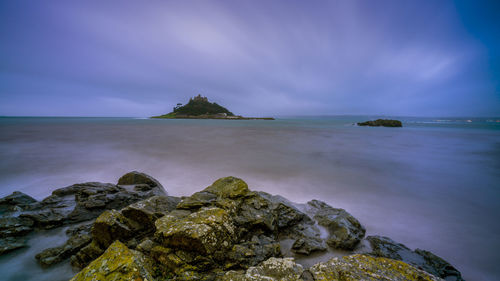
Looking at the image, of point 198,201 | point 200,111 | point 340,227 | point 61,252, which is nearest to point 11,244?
point 61,252

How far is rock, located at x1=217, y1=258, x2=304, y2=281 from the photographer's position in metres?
2.40

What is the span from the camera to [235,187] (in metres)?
4.39

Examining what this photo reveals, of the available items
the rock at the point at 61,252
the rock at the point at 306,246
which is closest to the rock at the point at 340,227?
the rock at the point at 306,246

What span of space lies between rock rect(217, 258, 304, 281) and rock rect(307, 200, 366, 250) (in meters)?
1.78

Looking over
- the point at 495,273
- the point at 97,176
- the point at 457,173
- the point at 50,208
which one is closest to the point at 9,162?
the point at 97,176

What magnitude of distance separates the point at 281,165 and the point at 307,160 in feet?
6.84

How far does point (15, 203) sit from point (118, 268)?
5482 mm

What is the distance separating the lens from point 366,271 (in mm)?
2504

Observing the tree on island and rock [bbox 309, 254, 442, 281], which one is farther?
the tree on island

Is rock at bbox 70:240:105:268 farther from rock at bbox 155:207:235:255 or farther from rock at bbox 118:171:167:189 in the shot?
rock at bbox 118:171:167:189

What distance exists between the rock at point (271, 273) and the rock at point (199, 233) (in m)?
0.46

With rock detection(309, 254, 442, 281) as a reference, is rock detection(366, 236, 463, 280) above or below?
below

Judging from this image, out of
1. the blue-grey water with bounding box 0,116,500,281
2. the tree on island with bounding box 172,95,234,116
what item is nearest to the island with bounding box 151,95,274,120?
the tree on island with bounding box 172,95,234,116

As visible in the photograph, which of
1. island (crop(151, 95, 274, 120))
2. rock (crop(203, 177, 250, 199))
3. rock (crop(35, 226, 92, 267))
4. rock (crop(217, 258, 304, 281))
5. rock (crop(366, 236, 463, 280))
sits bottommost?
rock (crop(366, 236, 463, 280))
